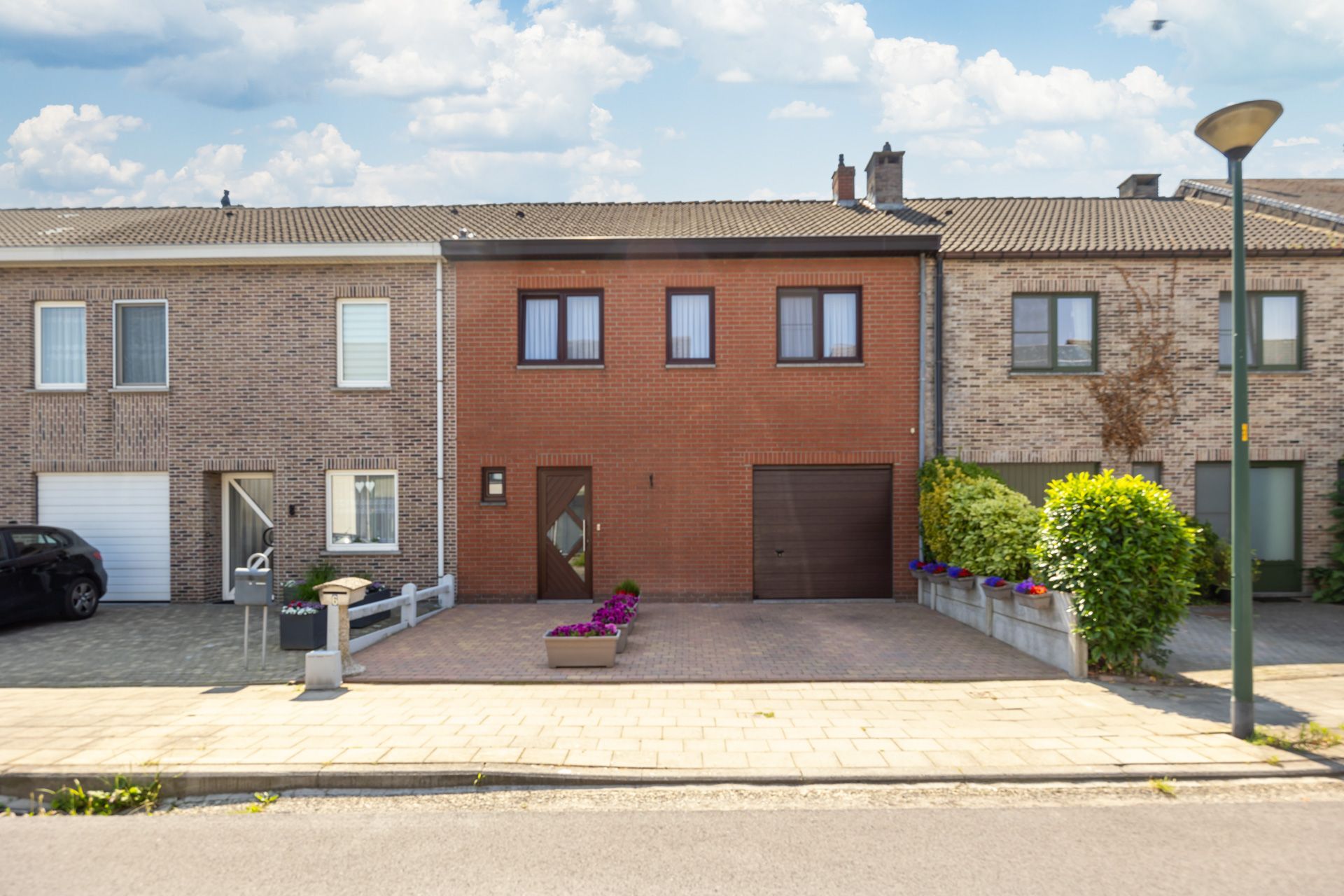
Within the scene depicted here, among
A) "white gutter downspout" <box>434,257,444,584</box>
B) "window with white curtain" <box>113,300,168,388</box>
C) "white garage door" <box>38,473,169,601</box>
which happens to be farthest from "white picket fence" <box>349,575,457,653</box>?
"window with white curtain" <box>113,300,168,388</box>

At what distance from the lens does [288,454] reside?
13.1m

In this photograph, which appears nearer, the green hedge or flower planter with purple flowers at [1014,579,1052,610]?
the green hedge

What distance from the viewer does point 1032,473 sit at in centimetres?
A: 1319

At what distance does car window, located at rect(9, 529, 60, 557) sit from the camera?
1102 centimetres

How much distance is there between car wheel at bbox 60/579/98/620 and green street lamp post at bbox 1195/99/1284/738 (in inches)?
574

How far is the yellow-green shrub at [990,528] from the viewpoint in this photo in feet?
31.5

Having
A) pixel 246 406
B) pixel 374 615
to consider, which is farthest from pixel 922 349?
pixel 246 406

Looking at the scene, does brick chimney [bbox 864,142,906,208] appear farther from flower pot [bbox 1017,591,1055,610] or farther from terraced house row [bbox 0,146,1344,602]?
flower pot [bbox 1017,591,1055,610]

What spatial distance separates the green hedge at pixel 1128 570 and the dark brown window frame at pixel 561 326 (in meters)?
7.87

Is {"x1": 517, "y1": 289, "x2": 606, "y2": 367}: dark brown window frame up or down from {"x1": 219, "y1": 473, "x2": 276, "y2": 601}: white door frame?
up

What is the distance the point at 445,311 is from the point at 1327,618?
14.6 metres

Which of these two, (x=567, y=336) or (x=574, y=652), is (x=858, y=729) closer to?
(x=574, y=652)

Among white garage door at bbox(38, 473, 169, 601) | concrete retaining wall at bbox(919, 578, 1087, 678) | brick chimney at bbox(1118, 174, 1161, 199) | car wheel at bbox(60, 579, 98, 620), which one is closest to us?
concrete retaining wall at bbox(919, 578, 1087, 678)

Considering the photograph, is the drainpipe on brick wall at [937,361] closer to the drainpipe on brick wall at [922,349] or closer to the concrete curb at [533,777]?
the drainpipe on brick wall at [922,349]
